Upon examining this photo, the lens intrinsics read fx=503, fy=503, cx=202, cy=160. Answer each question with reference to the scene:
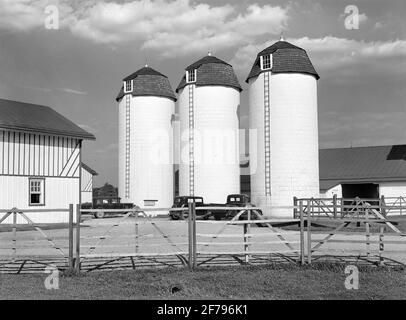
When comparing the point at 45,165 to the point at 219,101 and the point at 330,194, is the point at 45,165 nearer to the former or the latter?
the point at 219,101

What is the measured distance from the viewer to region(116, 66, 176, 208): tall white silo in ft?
151

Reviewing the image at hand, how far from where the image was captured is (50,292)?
9.51 m

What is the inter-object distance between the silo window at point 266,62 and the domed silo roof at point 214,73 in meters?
5.11

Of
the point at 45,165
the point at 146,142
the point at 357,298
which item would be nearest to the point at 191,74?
the point at 146,142

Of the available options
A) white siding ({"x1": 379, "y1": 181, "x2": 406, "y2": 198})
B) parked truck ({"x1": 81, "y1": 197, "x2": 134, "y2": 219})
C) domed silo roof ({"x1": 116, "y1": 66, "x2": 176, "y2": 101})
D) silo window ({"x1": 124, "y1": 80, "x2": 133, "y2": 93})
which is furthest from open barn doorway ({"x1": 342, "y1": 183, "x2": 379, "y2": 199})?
silo window ({"x1": 124, "y1": 80, "x2": 133, "y2": 93})

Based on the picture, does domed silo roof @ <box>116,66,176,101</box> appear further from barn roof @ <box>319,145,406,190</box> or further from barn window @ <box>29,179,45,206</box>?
barn window @ <box>29,179,45,206</box>

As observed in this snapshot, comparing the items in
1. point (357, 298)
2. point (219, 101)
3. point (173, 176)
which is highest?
point (219, 101)

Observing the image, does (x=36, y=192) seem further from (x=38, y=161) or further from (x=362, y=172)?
(x=362, y=172)

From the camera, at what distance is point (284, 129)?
3775 cm

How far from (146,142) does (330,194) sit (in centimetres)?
1719

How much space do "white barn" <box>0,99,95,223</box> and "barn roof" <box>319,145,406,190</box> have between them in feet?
81.5

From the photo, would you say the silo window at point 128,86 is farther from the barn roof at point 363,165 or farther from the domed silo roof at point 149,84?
the barn roof at point 363,165

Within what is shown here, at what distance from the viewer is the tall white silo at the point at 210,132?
139ft

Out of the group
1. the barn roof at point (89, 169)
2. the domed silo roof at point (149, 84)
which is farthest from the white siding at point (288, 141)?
the barn roof at point (89, 169)
